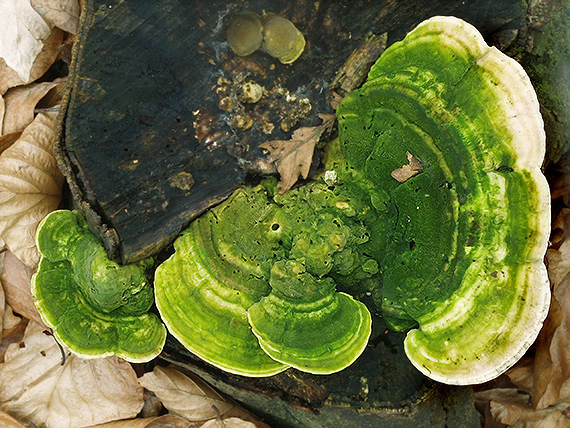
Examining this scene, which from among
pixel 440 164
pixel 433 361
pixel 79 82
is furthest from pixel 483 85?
pixel 79 82

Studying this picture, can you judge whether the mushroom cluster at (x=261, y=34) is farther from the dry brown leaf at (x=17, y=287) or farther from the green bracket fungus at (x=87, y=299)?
the dry brown leaf at (x=17, y=287)

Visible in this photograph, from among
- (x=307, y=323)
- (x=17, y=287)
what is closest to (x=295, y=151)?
(x=307, y=323)

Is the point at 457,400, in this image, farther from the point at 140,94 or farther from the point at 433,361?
the point at 140,94

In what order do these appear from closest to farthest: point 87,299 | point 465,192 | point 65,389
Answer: point 465,192 < point 87,299 < point 65,389

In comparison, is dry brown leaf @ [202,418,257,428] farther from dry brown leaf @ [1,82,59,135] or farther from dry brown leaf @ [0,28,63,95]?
dry brown leaf @ [0,28,63,95]

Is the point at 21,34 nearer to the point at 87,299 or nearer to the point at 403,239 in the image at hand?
the point at 87,299

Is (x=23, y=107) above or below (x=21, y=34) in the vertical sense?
below
